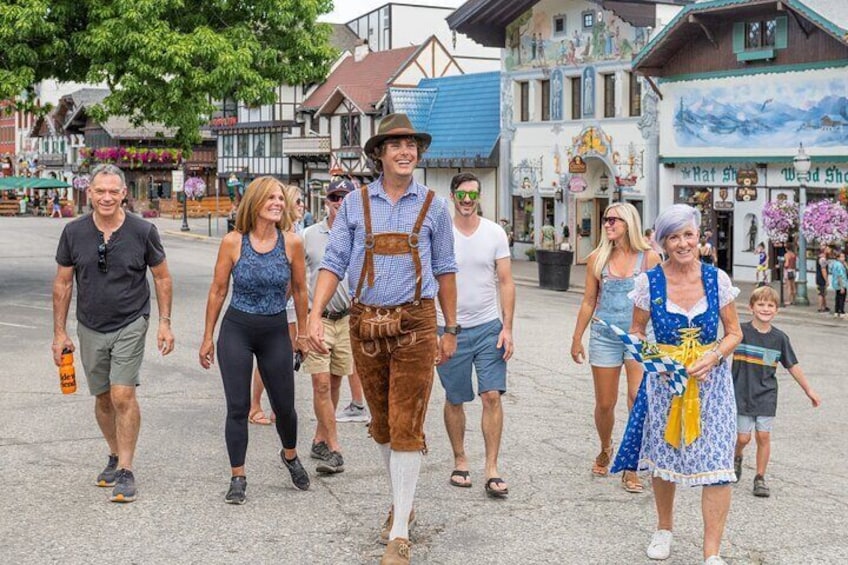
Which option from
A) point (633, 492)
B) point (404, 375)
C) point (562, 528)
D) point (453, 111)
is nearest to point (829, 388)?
point (633, 492)

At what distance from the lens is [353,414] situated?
384 inches

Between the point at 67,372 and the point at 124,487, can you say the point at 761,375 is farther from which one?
the point at 67,372

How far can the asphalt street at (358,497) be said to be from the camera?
6.21 metres

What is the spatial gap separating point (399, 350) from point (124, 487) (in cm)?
202

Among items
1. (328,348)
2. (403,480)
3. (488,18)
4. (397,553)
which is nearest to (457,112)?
(488,18)

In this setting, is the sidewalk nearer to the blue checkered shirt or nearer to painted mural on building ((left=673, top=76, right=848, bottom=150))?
painted mural on building ((left=673, top=76, right=848, bottom=150))

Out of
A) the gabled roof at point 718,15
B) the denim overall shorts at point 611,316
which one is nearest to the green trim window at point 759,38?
Answer: the gabled roof at point 718,15

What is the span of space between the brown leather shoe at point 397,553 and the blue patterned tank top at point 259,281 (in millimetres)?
1803

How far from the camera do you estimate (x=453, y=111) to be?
1692 inches

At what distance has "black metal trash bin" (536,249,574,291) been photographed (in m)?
27.4

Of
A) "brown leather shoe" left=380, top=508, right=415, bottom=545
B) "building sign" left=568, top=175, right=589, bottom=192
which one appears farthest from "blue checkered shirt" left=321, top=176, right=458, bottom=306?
"building sign" left=568, top=175, right=589, bottom=192

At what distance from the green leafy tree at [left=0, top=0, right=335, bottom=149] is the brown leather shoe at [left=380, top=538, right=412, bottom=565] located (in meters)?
16.4

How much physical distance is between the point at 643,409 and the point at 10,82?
17.1 meters

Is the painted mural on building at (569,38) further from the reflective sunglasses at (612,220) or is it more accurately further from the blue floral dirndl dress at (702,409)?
the blue floral dirndl dress at (702,409)
